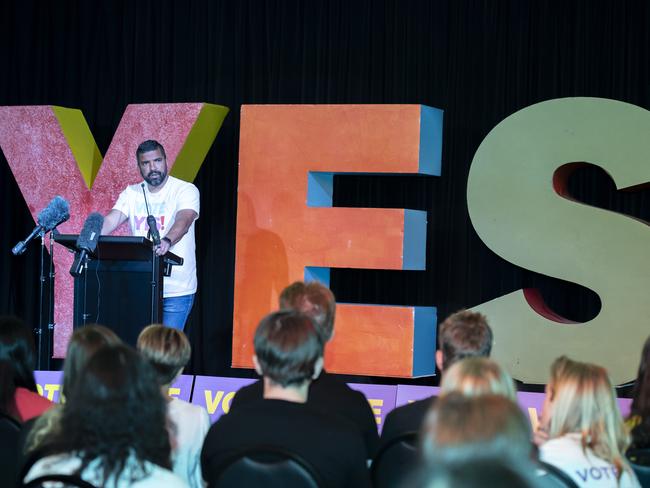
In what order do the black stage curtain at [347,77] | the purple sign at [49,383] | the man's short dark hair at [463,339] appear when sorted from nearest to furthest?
the man's short dark hair at [463,339], the purple sign at [49,383], the black stage curtain at [347,77]

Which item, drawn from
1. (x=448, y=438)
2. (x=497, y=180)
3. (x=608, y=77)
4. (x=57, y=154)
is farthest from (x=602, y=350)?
(x=448, y=438)

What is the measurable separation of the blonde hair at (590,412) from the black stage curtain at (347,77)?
429cm

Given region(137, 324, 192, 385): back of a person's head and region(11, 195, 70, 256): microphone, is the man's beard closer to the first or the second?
region(11, 195, 70, 256): microphone

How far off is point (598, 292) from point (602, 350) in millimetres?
379

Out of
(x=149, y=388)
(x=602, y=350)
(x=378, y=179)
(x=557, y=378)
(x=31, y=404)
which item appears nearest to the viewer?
(x=149, y=388)

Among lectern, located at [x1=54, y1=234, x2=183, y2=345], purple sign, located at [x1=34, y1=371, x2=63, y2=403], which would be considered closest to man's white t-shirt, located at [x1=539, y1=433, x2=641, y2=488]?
lectern, located at [x1=54, y1=234, x2=183, y2=345]

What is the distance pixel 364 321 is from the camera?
21.3 feet

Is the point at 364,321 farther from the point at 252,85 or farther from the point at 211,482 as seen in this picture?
the point at 211,482

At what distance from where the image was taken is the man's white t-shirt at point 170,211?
6.05 metres

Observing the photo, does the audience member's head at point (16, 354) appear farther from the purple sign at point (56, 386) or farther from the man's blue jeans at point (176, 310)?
the man's blue jeans at point (176, 310)

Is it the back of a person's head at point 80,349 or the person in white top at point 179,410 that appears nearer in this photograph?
the back of a person's head at point 80,349

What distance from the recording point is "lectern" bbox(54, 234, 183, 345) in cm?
530

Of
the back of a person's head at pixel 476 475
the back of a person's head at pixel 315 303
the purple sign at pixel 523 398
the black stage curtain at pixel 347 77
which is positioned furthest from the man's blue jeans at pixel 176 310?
the back of a person's head at pixel 476 475

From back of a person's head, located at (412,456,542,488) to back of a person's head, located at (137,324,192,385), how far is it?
1.91 metres
